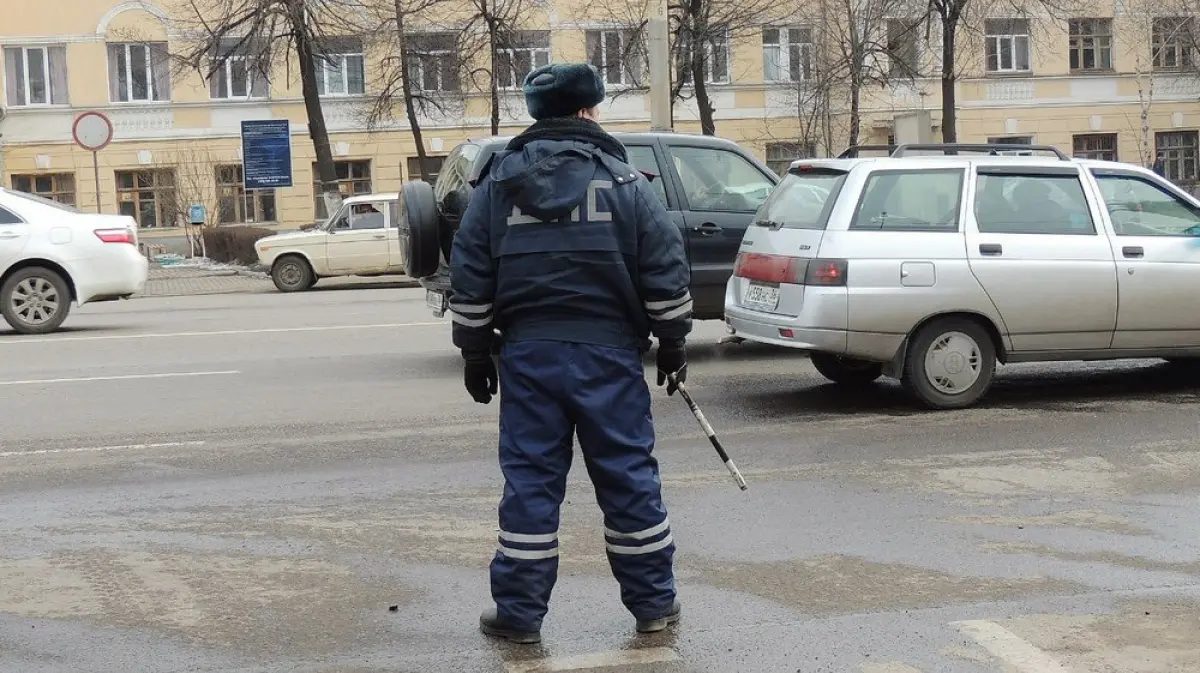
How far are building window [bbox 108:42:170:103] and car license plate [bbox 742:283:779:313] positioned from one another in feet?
113

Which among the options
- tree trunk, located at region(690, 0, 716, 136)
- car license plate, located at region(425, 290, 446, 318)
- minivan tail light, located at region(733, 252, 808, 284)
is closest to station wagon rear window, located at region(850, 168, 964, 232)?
minivan tail light, located at region(733, 252, 808, 284)

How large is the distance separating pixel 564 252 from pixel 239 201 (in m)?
38.9

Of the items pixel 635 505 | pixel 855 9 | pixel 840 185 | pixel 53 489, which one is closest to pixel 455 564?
pixel 635 505

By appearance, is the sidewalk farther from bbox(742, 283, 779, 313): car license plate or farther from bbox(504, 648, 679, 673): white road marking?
bbox(504, 648, 679, 673): white road marking

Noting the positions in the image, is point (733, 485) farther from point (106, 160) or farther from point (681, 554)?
point (106, 160)

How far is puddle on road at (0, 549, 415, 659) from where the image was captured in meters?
5.20

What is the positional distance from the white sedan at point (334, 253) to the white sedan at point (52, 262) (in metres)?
8.99

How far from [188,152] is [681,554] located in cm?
3741

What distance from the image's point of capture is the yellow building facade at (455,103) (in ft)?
135

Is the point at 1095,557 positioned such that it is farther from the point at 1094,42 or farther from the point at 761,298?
the point at 1094,42

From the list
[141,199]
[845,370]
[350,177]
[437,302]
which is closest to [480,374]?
[845,370]

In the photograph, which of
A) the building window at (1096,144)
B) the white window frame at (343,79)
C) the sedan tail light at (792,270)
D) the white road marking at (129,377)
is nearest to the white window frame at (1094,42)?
the building window at (1096,144)

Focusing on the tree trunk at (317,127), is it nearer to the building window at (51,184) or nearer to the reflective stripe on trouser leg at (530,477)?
the building window at (51,184)

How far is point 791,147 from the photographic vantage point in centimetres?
4488
